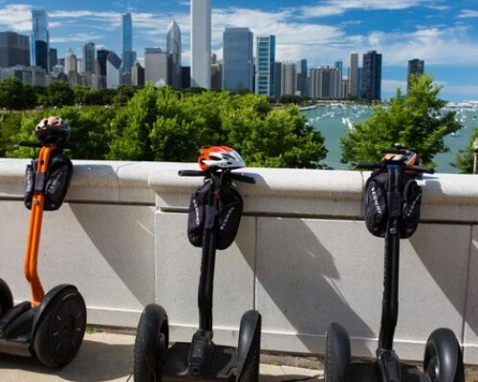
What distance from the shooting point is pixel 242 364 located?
3184 mm

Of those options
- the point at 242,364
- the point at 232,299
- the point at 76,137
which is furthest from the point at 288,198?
the point at 76,137

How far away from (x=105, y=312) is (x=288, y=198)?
68.9 inches

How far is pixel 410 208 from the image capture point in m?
3.32

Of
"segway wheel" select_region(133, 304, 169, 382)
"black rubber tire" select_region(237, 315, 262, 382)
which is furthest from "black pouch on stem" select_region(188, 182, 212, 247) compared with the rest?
"black rubber tire" select_region(237, 315, 262, 382)

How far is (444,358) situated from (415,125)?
3501cm

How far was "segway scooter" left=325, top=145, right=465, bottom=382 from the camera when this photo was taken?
3051mm

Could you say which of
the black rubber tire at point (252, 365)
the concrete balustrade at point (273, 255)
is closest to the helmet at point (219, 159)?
the concrete balustrade at point (273, 255)

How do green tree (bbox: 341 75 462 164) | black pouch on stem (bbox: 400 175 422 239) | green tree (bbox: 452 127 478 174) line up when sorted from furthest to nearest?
green tree (bbox: 452 127 478 174) < green tree (bbox: 341 75 462 164) < black pouch on stem (bbox: 400 175 422 239)

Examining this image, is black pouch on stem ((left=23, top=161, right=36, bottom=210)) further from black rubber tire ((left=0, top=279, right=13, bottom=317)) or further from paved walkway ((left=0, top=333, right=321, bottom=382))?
paved walkway ((left=0, top=333, right=321, bottom=382))

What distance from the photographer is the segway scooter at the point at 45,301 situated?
11.6ft

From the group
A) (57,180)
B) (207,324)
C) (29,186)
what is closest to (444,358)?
(207,324)

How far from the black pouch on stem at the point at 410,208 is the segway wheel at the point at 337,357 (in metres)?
0.72

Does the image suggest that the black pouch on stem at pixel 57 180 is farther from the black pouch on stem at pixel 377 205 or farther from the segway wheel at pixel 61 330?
the black pouch on stem at pixel 377 205

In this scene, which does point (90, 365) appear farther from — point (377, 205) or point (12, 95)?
point (12, 95)
